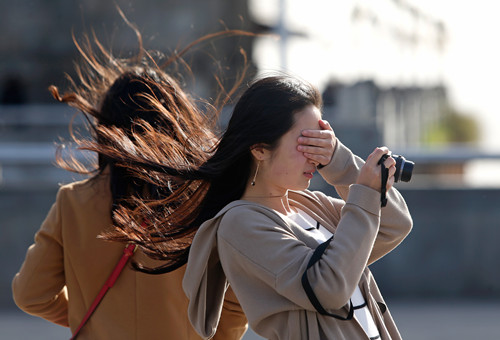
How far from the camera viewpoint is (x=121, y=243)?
3041 mm

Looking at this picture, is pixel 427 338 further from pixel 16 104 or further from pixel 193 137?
pixel 16 104

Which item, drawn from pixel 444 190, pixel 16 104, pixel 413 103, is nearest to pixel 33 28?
pixel 16 104

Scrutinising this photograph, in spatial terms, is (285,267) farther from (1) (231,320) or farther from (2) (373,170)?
(1) (231,320)

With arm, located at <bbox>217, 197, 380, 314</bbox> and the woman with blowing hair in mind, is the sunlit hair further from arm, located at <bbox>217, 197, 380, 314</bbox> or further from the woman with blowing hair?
arm, located at <bbox>217, 197, 380, 314</bbox>

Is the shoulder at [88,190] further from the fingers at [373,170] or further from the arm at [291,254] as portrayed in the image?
the fingers at [373,170]

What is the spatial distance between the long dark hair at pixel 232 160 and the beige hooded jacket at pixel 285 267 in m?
0.21

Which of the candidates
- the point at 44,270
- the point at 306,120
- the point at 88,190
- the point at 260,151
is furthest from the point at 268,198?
the point at 44,270

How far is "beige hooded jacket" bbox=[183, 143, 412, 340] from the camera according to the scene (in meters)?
2.27

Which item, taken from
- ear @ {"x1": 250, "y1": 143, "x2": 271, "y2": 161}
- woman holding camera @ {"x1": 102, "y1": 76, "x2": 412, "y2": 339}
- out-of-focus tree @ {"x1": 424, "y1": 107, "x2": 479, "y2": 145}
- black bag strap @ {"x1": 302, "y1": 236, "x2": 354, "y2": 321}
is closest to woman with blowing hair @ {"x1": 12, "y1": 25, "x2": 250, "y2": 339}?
woman holding camera @ {"x1": 102, "y1": 76, "x2": 412, "y2": 339}

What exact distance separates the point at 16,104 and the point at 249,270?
20.7 m

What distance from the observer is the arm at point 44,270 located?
3.10 meters

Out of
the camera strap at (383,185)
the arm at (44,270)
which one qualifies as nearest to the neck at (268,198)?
the camera strap at (383,185)

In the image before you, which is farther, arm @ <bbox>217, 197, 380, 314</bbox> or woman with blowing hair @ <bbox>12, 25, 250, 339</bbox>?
woman with blowing hair @ <bbox>12, 25, 250, 339</bbox>

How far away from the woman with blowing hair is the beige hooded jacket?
50cm
